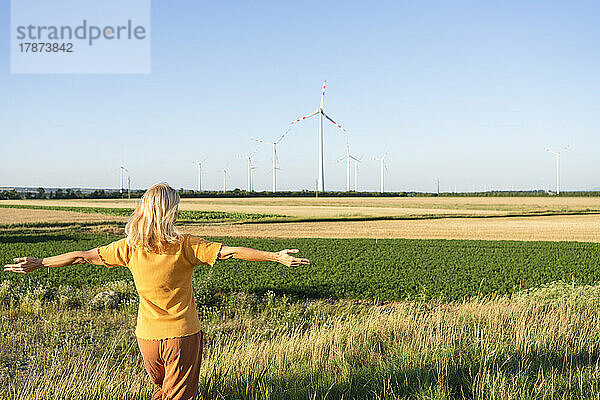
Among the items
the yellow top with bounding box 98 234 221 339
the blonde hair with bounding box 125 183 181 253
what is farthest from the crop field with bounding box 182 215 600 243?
the blonde hair with bounding box 125 183 181 253

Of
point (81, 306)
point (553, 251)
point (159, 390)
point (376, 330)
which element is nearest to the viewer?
point (159, 390)

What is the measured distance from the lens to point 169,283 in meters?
3.96

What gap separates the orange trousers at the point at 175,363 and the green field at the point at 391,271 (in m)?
8.69

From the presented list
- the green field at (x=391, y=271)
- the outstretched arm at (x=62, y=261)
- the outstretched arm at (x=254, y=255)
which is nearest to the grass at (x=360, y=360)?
the outstretched arm at (x=62, y=261)

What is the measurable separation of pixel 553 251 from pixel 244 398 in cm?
2463

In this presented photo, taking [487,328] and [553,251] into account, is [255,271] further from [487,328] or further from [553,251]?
[553,251]

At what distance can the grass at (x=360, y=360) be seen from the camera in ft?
17.1

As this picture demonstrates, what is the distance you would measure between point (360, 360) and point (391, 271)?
13189 millimetres

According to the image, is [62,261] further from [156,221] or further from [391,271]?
[391,271]

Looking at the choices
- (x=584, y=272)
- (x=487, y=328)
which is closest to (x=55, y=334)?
(x=487, y=328)

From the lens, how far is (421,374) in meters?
5.70

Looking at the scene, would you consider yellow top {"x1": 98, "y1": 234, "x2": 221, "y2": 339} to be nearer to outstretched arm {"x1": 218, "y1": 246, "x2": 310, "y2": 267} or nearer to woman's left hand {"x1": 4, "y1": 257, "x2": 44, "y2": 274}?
outstretched arm {"x1": 218, "y1": 246, "x2": 310, "y2": 267}

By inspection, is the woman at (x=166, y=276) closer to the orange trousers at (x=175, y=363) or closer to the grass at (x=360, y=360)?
the orange trousers at (x=175, y=363)

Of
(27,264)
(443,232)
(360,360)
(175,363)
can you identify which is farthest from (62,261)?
(443,232)
